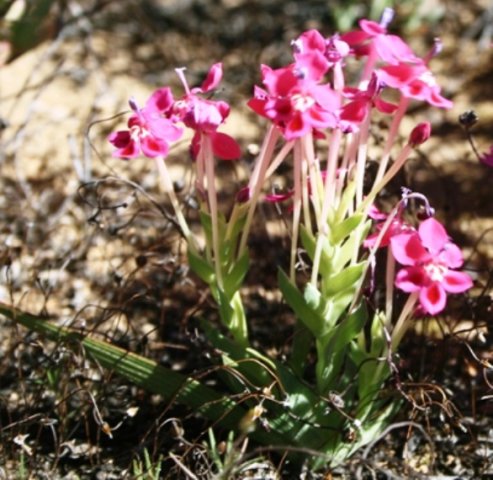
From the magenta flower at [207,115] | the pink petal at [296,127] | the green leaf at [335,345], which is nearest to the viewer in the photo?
the pink petal at [296,127]

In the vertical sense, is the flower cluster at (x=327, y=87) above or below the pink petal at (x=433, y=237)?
above

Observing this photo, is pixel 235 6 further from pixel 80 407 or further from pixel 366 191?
pixel 80 407

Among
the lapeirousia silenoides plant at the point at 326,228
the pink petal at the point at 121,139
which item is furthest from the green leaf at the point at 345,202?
the pink petal at the point at 121,139

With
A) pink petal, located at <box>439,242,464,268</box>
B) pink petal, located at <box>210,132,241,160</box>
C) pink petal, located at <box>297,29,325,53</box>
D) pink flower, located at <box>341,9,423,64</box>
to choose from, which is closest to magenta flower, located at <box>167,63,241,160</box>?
pink petal, located at <box>210,132,241,160</box>

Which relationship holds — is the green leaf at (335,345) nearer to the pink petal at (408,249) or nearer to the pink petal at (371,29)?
the pink petal at (408,249)

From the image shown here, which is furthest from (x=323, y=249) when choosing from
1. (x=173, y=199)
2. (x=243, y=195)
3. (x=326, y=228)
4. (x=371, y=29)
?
(x=371, y=29)
